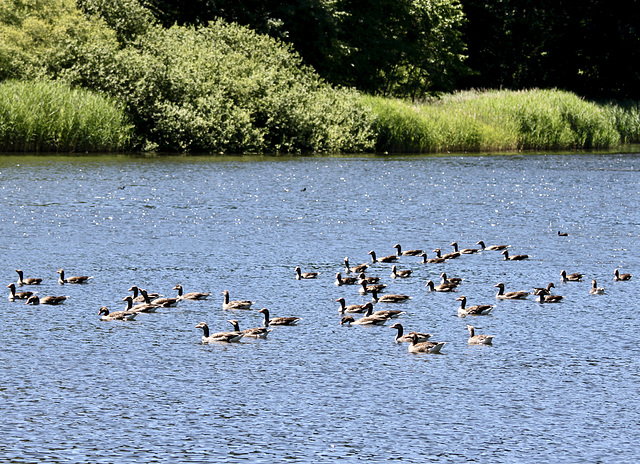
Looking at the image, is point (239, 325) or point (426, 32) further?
point (426, 32)

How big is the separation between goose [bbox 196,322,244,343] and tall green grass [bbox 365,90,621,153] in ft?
161

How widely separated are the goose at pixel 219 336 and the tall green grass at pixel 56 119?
132 feet

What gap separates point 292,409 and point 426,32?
256ft

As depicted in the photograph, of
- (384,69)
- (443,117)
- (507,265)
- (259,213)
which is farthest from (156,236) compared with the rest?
(384,69)

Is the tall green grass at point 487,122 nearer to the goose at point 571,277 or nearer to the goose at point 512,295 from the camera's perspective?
the goose at point 571,277

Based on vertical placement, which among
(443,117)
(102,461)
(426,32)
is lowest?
(102,461)

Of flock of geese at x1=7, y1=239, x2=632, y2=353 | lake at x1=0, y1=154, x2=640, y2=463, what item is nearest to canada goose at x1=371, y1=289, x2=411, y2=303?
flock of geese at x1=7, y1=239, x2=632, y2=353

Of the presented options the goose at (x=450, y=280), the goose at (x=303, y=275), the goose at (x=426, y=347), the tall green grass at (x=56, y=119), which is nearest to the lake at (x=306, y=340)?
the goose at (x=426, y=347)

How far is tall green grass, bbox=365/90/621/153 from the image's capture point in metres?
68.6

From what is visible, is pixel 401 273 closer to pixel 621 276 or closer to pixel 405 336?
pixel 621 276

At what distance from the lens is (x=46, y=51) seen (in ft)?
203

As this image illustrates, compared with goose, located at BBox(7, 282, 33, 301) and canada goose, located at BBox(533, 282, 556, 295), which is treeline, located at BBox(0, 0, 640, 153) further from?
canada goose, located at BBox(533, 282, 556, 295)

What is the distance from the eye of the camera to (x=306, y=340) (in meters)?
19.6

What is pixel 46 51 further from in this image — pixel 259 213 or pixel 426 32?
pixel 426 32
